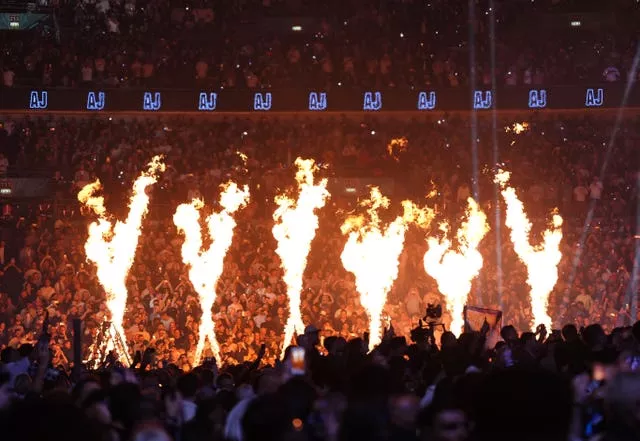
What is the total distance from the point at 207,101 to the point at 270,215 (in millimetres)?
4386

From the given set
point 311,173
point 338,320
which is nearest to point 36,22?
point 311,173

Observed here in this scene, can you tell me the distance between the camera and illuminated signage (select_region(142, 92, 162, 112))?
30.9m

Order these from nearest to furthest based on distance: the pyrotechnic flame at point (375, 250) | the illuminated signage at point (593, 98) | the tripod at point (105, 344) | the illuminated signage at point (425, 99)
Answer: the tripod at point (105, 344) → the pyrotechnic flame at point (375, 250) → the illuminated signage at point (425, 99) → the illuminated signage at point (593, 98)

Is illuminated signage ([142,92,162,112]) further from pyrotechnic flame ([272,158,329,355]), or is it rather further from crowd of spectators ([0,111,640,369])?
pyrotechnic flame ([272,158,329,355])

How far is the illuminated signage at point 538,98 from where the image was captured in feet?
100

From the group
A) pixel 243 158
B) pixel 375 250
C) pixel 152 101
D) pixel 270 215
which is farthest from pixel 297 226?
pixel 152 101

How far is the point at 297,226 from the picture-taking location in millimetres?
27594

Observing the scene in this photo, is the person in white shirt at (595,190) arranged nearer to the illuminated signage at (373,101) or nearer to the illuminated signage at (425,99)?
the illuminated signage at (425,99)

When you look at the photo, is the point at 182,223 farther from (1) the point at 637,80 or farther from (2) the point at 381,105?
(1) the point at 637,80

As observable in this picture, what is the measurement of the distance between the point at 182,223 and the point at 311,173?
11.5 feet

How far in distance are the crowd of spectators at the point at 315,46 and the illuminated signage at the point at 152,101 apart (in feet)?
1.45

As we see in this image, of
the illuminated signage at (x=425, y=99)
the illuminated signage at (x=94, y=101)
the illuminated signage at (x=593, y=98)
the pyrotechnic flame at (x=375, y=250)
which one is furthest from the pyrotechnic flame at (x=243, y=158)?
the illuminated signage at (x=593, y=98)

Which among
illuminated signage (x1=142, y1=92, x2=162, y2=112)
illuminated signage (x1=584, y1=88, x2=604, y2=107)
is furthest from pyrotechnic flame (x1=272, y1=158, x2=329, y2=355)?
illuminated signage (x1=584, y1=88, x2=604, y2=107)

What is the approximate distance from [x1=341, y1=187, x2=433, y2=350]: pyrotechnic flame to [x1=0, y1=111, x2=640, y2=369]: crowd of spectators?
25 cm
